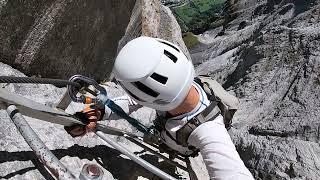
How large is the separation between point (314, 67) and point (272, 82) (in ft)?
4.90

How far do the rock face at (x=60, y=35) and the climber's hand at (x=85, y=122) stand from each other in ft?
5.94

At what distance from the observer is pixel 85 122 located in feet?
21.1

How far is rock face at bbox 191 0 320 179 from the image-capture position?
9.02 metres

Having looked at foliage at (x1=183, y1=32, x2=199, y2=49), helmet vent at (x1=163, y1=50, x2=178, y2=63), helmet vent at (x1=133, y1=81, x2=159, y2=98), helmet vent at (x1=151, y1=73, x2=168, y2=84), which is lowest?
foliage at (x1=183, y1=32, x2=199, y2=49)

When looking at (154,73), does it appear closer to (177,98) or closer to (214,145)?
(177,98)

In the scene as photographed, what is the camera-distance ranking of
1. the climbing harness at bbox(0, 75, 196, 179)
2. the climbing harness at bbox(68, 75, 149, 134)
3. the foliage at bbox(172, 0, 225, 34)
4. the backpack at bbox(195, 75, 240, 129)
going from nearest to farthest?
the climbing harness at bbox(0, 75, 196, 179) < the climbing harness at bbox(68, 75, 149, 134) < the backpack at bbox(195, 75, 240, 129) < the foliage at bbox(172, 0, 225, 34)

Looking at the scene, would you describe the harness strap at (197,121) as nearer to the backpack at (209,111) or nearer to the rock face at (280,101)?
the backpack at (209,111)

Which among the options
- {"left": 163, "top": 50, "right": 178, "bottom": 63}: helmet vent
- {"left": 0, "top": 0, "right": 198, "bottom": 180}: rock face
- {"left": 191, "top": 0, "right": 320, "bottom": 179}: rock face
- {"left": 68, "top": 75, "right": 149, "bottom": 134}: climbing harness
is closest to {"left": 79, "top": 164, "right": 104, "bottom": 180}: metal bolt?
{"left": 0, "top": 0, "right": 198, "bottom": 180}: rock face

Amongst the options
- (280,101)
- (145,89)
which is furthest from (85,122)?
(280,101)

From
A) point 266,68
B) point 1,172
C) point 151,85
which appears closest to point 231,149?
point 151,85

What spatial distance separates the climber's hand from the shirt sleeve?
1.44 meters

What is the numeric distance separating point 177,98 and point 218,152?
35.4 inches

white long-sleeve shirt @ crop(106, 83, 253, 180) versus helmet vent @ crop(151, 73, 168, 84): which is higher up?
helmet vent @ crop(151, 73, 168, 84)

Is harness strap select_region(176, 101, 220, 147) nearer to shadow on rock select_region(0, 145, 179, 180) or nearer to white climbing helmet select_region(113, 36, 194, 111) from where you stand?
white climbing helmet select_region(113, 36, 194, 111)
